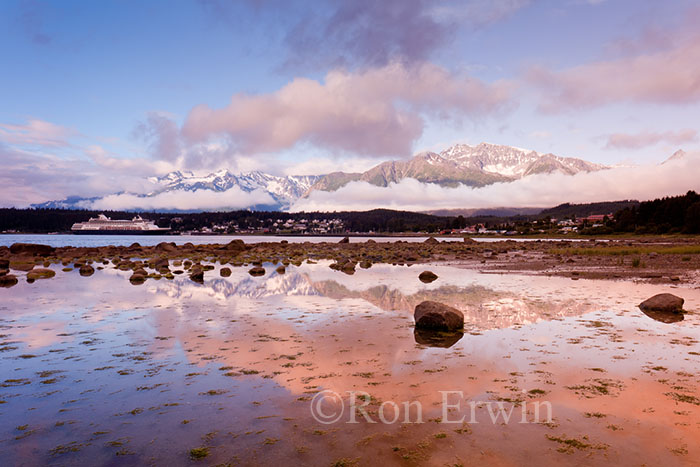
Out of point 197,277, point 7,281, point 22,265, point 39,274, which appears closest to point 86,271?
point 39,274

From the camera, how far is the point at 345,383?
31.5 ft

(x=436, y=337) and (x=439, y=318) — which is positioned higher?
(x=439, y=318)

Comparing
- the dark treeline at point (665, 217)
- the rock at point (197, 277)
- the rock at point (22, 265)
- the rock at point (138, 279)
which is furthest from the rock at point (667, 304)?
the dark treeline at point (665, 217)

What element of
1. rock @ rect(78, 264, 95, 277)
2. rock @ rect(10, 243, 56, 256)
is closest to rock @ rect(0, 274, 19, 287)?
rock @ rect(78, 264, 95, 277)

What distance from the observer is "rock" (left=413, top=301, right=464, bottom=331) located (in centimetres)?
1470

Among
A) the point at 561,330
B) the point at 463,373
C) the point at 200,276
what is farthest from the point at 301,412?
the point at 200,276

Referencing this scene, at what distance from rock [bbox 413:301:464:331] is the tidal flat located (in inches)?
26.2

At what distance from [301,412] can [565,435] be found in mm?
4807

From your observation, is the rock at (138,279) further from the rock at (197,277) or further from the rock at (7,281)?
the rock at (7,281)

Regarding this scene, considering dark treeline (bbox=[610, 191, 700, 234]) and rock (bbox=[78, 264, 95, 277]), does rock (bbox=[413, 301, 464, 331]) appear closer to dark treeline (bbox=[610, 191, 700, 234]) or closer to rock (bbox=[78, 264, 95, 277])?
rock (bbox=[78, 264, 95, 277])

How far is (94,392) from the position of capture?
9.00 metres

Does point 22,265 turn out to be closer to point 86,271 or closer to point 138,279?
point 86,271

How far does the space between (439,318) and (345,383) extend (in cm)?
616

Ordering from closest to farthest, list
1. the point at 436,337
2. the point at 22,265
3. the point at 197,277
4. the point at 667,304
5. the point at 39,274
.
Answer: the point at 436,337 < the point at 667,304 < the point at 197,277 < the point at 39,274 < the point at 22,265
